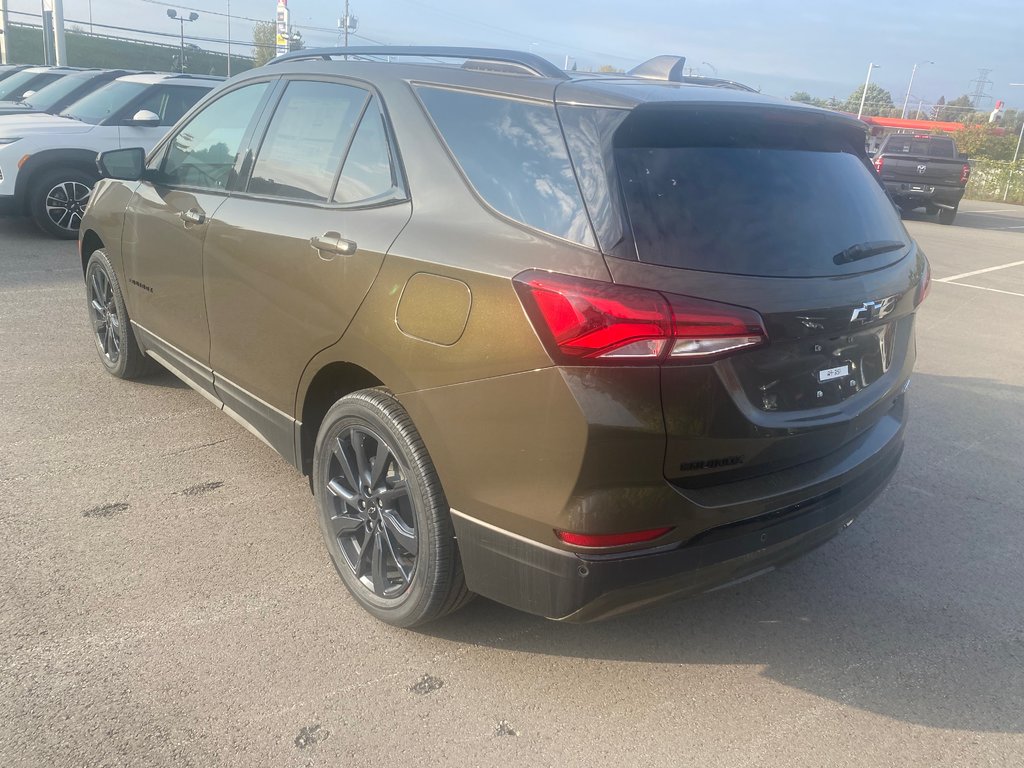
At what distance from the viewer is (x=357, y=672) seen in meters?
2.69

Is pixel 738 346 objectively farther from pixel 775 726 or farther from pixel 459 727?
pixel 459 727

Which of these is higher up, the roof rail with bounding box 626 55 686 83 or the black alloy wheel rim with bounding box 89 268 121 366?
the roof rail with bounding box 626 55 686 83

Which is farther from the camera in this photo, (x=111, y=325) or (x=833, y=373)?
(x=111, y=325)

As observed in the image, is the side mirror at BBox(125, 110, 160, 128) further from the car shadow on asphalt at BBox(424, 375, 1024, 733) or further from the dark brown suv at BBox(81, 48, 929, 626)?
the car shadow on asphalt at BBox(424, 375, 1024, 733)

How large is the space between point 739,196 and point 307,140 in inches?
68.7

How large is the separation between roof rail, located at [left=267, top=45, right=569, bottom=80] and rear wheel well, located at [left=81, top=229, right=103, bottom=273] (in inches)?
75.5

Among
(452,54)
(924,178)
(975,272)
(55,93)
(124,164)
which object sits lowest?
(975,272)

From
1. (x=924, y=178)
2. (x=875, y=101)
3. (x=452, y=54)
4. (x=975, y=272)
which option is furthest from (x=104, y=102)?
(x=875, y=101)

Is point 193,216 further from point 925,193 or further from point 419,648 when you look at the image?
point 925,193

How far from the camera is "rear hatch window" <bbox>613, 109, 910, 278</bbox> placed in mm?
2279

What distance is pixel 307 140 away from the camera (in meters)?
3.33

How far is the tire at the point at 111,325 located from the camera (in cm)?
485

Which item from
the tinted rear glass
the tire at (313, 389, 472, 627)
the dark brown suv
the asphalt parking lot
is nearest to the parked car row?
the asphalt parking lot

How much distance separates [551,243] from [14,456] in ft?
10.2
